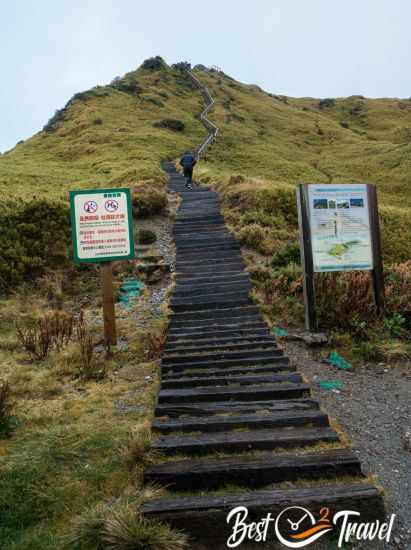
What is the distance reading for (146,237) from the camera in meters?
12.6

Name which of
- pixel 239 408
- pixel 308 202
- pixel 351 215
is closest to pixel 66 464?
pixel 239 408

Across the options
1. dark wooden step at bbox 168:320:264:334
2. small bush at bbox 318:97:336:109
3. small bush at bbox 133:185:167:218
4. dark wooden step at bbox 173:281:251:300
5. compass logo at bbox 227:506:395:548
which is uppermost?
small bush at bbox 318:97:336:109

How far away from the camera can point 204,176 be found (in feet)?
75.4

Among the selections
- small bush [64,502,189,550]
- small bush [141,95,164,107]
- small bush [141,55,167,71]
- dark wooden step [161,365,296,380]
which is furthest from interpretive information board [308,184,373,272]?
small bush [141,55,167,71]

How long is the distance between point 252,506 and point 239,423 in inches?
44.1

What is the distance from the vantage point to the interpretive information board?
7367mm

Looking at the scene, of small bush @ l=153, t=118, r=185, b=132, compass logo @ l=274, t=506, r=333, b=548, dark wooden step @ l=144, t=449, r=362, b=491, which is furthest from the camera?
small bush @ l=153, t=118, r=185, b=132

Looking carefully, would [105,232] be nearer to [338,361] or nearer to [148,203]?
[338,361]

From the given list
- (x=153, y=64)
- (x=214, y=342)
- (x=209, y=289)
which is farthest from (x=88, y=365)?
(x=153, y=64)

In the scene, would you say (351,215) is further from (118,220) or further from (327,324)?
(118,220)

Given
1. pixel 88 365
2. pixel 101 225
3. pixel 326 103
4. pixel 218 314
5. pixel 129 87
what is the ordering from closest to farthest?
pixel 88 365 < pixel 101 225 < pixel 218 314 < pixel 129 87 < pixel 326 103

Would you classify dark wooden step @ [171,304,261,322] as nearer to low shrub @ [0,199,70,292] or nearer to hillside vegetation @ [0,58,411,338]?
hillside vegetation @ [0,58,411,338]

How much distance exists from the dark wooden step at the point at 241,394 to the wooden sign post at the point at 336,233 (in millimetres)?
2549

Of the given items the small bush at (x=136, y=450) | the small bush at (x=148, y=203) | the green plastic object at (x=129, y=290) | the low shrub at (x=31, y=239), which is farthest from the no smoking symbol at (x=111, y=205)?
the small bush at (x=148, y=203)
